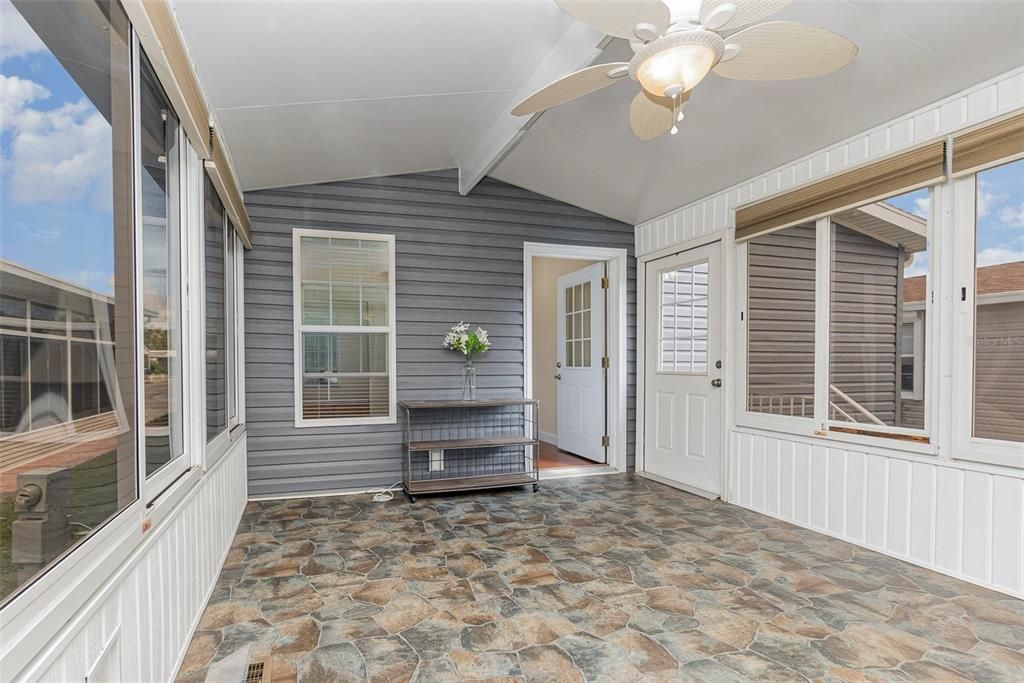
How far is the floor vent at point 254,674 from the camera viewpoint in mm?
1698

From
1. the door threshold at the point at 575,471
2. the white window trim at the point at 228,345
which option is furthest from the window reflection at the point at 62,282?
the door threshold at the point at 575,471

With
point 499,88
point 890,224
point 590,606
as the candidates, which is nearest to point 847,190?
point 890,224

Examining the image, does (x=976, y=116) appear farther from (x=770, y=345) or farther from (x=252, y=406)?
(x=252, y=406)

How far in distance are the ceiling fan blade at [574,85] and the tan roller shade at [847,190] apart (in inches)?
76.3

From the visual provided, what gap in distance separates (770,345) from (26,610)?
413 centimetres

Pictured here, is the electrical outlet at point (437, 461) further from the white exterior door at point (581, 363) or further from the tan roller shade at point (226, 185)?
the tan roller shade at point (226, 185)

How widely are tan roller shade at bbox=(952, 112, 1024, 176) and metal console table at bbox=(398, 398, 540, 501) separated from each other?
10.5ft

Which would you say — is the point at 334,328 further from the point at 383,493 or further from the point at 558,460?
the point at 558,460

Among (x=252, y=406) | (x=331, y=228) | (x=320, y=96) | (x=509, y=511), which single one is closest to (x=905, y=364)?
(x=509, y=511)

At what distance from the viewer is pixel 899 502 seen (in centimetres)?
306

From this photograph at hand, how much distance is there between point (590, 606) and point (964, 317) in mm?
2431

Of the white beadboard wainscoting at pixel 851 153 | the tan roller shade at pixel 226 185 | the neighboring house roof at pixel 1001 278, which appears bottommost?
the neighboring house roof at pixel 1001 278

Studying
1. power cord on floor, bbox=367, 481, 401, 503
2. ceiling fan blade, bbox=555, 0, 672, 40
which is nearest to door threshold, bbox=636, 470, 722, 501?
power cord on floor, bbox=367, 481, 401, 503

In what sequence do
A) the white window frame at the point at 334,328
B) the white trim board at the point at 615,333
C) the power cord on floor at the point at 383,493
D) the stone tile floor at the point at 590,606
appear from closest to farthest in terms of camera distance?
the stone tile floor at the point at 590,606, the power cord on floor at the point at 383,493, the white window frame at the point at 334,328, the white trim board at the point at 615,333
